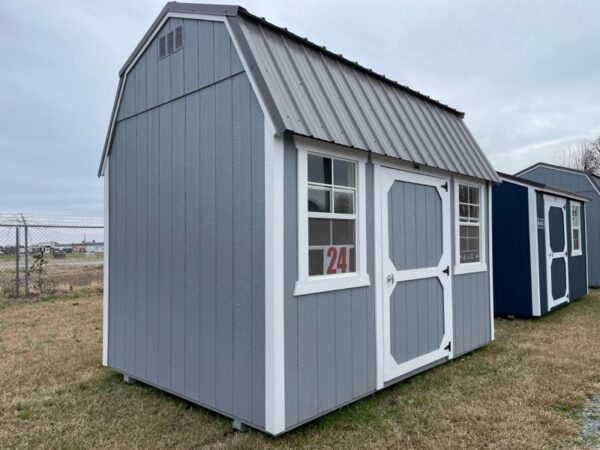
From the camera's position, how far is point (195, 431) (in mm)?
2809

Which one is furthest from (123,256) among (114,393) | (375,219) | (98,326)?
(98,326)

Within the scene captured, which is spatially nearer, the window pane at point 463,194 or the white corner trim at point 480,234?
the white corner trim at point 480,234

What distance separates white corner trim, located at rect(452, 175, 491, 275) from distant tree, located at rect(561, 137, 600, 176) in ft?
69.5

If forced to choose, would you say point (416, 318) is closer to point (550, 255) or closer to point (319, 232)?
point (319, 232)

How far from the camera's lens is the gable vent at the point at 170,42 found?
3.31 m

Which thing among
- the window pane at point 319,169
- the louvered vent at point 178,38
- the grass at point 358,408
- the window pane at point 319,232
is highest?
the louvered vent at point 178,38

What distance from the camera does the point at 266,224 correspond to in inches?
102

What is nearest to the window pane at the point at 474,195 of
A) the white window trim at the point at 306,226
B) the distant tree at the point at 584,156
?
the white window trim at the point at 306,226

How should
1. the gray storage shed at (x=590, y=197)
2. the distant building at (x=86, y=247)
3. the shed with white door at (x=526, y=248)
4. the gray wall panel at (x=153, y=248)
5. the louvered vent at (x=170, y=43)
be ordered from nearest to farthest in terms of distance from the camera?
the louvered vent at (x=170, y=43) < the gray wall panel at (x=153, y=248) < the shed with white door at (x=526, y=248) < the distant building at (x=86, y=247) < the gray storage shed at (x=590, y=197)

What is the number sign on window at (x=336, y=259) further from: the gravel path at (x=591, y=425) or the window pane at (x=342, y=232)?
the gravel path at (x=591, y=425)

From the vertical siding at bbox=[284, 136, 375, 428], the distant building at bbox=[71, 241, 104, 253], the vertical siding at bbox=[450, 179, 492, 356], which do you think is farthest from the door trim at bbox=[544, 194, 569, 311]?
the distant building at bbox=[71, 241, 104, 253]

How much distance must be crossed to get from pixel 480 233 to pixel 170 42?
4.12m

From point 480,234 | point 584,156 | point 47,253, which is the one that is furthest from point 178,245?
point 584,156

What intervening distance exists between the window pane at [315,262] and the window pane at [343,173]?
1.89 feet
